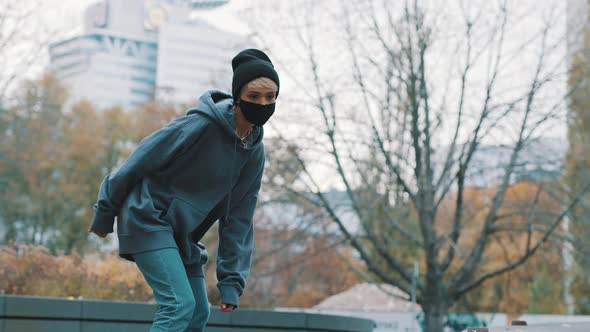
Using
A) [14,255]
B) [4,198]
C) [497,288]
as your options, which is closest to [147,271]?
[14,255]

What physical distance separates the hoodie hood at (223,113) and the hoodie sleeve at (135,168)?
13cm

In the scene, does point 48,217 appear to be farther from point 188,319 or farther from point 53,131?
point 188,319

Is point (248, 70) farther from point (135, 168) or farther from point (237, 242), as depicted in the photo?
point (237, 242)

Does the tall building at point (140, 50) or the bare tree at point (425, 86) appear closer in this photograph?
the bare tree at point (425, 86)

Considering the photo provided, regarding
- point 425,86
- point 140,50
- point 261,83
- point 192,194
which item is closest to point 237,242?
point 192,194

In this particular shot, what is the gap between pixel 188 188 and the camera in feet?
11.7

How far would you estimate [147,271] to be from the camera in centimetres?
339

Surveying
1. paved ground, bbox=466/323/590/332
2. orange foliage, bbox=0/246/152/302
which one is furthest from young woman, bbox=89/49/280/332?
orange foliage, bbox=0/246/152/302

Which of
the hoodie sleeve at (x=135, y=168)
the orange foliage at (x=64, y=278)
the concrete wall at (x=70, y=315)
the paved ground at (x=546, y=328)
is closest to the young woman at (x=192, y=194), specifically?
the hoodie sleeve at (x=135, y=168)

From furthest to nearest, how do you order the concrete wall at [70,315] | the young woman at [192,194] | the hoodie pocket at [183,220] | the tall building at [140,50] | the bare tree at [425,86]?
the tall building at [140,50]
the bare tree at [425,86]
the concrete wall at [70,315]
the hoodie pocket at [183,220]
the young woman at [192,194]

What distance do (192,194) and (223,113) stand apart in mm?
351

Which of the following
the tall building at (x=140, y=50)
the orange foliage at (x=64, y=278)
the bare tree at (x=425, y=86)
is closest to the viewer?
the orange foliage at (x=64, y=278)

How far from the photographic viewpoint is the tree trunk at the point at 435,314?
41.6 feet

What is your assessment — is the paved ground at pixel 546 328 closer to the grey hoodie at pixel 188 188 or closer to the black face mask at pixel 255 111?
the grey hoodie at pixel 188 188
